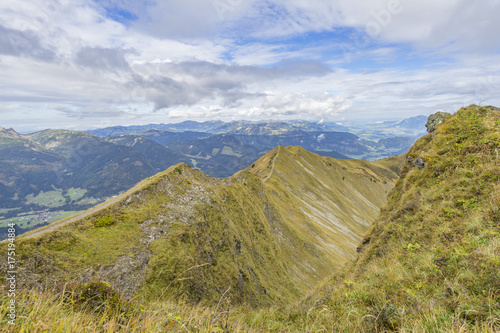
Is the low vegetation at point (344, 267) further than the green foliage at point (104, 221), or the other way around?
the green foliage at point (104, 221)

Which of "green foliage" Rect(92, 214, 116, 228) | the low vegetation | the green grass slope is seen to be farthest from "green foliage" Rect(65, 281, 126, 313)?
"green foliage" Rect(92, 214, 116, 228)

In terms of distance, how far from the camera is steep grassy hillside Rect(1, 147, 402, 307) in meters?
15.7

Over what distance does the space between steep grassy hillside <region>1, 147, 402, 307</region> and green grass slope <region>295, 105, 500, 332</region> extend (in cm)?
500

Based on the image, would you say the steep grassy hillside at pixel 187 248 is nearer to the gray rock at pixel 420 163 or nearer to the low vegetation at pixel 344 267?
the low vegetation at pixel 344 267

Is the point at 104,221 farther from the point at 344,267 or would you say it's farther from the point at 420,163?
the point at 420,163

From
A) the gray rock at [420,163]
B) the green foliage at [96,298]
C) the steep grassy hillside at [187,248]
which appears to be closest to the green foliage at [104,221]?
the steep grassy hillside at [187,248]

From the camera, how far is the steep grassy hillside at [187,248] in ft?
51.5

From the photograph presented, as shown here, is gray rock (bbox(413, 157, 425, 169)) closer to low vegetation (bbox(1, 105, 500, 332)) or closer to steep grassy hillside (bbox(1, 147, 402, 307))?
low vegetation (bbox(1, 105, 500, 332))

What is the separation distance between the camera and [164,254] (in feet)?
65.0

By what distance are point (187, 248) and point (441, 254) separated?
66.8ft

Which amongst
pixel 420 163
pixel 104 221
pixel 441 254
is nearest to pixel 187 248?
pixel 104 221

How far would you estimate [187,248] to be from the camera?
22391 mm

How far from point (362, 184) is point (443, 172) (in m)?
173

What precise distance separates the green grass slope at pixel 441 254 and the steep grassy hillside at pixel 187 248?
500 centimetres
